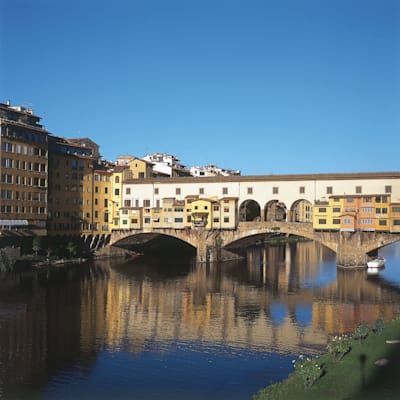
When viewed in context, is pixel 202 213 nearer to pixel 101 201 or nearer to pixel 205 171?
pixel 101 201

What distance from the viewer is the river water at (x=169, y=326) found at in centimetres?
1744

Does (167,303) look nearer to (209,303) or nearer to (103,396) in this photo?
(209,303)

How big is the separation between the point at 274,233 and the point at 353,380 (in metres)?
38.0

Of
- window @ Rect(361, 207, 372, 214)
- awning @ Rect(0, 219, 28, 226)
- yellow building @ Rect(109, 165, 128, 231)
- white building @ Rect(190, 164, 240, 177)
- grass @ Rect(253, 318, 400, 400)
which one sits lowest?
grass @ Rect(253, 318, 400, 400)

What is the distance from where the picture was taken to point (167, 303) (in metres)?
32.4

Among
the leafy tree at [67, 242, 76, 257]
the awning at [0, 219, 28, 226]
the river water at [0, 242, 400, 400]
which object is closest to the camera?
the river water at [0, 242, 400, 400]

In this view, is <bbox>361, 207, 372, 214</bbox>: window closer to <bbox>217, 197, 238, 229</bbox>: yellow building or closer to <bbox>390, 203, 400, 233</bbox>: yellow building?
<bbox>390, 203, 400, 233</bbox>: yellow building

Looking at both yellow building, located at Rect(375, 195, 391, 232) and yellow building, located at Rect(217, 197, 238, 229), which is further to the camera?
yellow building, located at Rect(217, 197, 238, 229)

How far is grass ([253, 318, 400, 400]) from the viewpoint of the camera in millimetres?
13344

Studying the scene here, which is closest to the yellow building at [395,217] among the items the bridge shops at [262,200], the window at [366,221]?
the bridge shops at [262,200]

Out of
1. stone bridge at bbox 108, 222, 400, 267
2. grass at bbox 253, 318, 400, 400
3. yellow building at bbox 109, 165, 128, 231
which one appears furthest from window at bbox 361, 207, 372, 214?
grass at bbox 253, 318, 400, 400

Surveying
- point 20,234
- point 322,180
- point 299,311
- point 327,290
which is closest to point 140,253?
point 20,234

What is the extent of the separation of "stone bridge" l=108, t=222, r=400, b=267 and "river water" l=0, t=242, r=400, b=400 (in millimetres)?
2566

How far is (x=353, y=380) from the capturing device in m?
14.3
